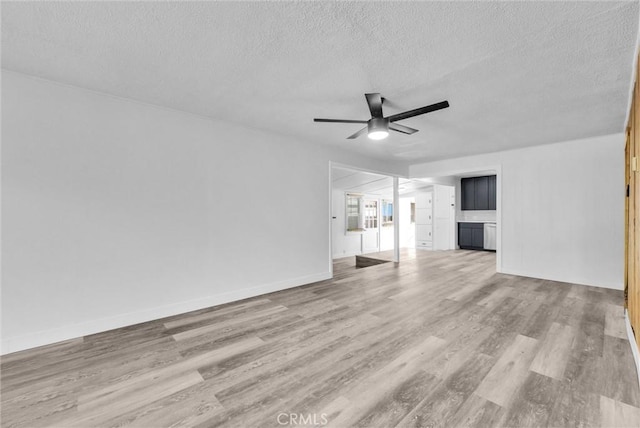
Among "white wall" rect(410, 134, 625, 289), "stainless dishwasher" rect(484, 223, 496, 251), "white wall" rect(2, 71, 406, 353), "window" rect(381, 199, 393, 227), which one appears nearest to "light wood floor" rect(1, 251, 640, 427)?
"white wall" rect(2, 71, 406, 353)

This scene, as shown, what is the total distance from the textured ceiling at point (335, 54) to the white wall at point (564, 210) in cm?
115

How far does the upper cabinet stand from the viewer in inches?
301

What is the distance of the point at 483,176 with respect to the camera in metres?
7.86

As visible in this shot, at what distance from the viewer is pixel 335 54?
6.56ft

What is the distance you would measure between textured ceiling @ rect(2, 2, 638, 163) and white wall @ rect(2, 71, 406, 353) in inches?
13.6

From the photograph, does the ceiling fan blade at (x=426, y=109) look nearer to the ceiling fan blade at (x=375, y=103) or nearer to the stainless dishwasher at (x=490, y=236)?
the ceiling fan blade at (x=375, y=103)

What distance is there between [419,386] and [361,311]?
135 cm

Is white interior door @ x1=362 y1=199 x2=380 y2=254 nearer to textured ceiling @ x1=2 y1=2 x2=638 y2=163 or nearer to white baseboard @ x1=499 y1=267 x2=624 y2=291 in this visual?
white baseboard @ x1=499 y1=267 x2=624 y2=291

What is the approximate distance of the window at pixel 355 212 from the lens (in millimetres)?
8078

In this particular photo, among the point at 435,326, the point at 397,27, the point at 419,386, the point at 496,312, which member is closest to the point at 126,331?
the point at 419,386

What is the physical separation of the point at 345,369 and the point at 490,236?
24.5 feet

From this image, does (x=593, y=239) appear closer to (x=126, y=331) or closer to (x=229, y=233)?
(x=229, y=233)

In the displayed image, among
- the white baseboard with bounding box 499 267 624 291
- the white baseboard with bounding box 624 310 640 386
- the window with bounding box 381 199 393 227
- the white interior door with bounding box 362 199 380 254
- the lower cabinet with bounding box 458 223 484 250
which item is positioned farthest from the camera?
the window with bounding box 381 199 393 227

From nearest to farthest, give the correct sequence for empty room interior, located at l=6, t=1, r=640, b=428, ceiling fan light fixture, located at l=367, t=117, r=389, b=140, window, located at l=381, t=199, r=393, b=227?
empty room interior, located at l=6, t=1, r=640, b=428 → ceiling fan light fixture, located at l=367, t=117, r=389, b=140 → window, located at l=381, t=199, r=393, b=227
